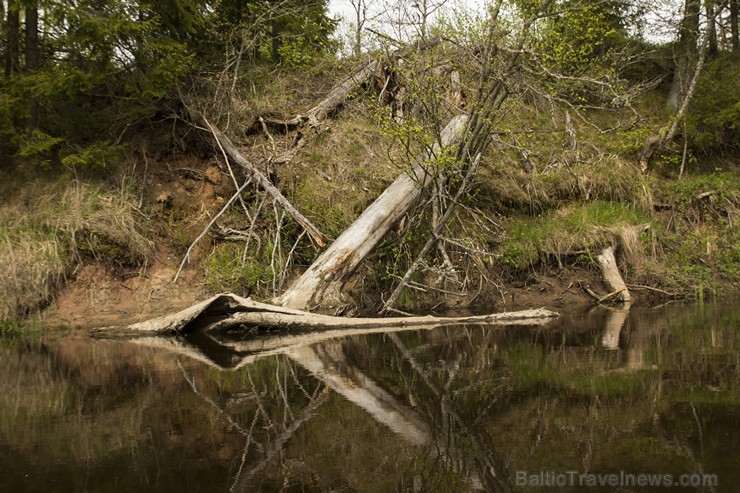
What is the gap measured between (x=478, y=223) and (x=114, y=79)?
6502 mm

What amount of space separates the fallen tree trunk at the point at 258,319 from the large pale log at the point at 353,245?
36cm

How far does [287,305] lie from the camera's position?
7766 millimetres

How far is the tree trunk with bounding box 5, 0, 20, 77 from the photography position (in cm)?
1024

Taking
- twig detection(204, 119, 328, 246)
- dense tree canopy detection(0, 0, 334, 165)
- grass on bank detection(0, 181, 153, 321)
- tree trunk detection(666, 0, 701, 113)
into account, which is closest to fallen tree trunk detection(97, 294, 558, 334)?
grass on bank detection(0, 181, 153, 321)

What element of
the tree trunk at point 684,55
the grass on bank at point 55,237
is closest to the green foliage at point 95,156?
the grass on bank at point 55,237

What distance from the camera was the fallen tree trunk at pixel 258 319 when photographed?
7.39 metres

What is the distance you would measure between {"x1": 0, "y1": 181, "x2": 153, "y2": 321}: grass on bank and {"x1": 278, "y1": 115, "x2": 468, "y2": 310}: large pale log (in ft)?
10.1

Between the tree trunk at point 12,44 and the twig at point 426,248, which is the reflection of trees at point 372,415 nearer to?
the twig at point 426,248

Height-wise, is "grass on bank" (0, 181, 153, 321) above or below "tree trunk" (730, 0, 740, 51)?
below

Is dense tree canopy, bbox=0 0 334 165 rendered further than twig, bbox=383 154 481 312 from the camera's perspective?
Yes

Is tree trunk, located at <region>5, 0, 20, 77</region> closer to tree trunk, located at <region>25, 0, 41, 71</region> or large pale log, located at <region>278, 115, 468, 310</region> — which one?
tree trunk, located at <region>25, 0, 41, 71</region>

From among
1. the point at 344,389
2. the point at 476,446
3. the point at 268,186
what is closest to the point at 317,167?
the point at 268,186

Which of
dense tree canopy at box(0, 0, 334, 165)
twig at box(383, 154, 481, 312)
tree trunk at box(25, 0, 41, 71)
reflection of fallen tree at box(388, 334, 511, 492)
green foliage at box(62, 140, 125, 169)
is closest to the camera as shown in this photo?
reflection of fallen tree at box(388, 334, 511, 492)

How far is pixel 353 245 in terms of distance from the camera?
8398 millimetres
